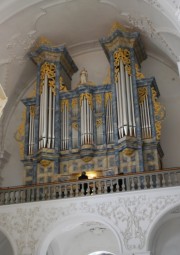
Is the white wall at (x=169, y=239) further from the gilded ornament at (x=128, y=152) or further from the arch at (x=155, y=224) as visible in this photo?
the gilded ornament at (x=128, y=152)

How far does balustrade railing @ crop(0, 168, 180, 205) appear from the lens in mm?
12094

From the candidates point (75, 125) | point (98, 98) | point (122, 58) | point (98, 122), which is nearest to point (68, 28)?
point (122, 58)

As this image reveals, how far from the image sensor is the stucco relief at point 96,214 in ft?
38.1

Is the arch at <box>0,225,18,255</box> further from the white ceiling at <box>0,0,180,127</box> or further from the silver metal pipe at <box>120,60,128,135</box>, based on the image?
the white ceiling at <box>0,0,180,127</box>

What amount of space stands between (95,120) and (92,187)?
2972 mm

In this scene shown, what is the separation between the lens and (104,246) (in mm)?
14992

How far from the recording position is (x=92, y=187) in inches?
500

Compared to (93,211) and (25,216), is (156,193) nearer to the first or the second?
(93,211)

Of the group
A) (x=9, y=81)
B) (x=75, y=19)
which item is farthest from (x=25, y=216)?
(x=75, y=19)

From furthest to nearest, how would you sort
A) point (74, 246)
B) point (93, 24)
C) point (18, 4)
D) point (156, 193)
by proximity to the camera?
point (93, 24), point (74, 246), point (18, 4), point (156, 193)

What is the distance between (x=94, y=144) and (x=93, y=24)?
14.6ft

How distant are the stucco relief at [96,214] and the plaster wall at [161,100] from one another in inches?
129

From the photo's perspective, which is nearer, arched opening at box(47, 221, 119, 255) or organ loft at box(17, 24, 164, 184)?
organ loft at box(17, 24, 164, 184)

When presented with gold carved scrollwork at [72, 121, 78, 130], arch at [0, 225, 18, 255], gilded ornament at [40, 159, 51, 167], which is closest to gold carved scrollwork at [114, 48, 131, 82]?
gold carved scrollwork at [72, 121, 78, 130]
